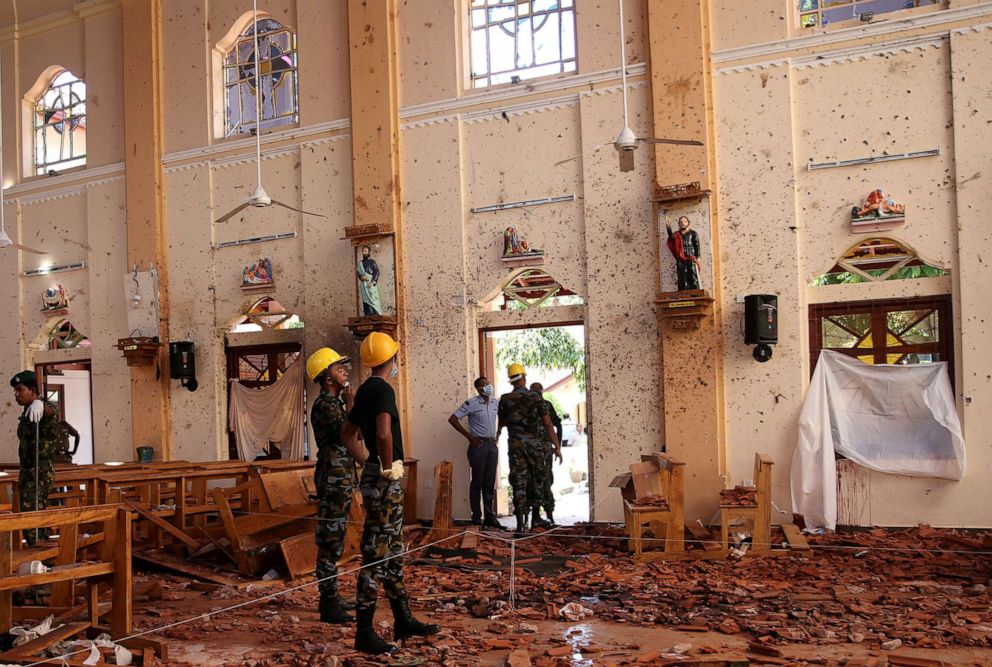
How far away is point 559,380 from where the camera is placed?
24.9 metres

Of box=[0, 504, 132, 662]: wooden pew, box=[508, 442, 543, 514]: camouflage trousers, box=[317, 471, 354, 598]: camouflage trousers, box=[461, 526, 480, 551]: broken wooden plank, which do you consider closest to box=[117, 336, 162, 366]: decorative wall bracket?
box=[508, 442, 543, 514]: camouflage trousers

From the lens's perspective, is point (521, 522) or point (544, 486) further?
point (544, 486)

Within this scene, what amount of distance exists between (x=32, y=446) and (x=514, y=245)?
6.47 m

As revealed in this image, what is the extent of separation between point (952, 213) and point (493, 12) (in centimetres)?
686

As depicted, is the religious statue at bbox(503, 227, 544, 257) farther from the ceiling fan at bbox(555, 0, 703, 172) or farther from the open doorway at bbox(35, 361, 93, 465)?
the open doorway at bbox(35, 361, 93, 465)

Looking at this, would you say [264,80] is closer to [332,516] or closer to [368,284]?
[368,284]

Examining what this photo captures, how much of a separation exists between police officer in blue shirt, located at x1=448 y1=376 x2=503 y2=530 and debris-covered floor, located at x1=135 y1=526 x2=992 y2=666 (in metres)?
1.93

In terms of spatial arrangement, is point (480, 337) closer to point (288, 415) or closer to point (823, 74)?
point (288, 415)

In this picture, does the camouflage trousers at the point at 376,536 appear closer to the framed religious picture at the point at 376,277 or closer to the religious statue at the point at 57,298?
the framed religious picture at the point at 376,277

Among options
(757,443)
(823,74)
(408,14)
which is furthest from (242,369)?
(823,74)

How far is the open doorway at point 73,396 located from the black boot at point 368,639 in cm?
1182

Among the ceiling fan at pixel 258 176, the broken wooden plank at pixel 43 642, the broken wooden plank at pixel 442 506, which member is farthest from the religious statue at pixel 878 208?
the broken wooden plank at pixel 43 642

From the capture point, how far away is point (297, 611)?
7.36 metres

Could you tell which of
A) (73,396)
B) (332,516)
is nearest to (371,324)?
(332,516)
